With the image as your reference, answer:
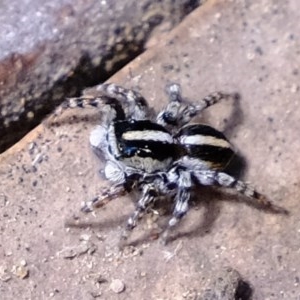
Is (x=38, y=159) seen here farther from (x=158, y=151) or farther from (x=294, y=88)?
(x=294, y=88)

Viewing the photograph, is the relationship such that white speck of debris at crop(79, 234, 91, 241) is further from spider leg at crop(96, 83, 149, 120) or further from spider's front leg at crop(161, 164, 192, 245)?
spider leg at crop(96, 83, 149, 120)

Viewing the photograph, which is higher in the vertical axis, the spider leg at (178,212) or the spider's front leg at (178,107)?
the spider's front leg at (178,107)

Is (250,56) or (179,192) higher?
(250,56)

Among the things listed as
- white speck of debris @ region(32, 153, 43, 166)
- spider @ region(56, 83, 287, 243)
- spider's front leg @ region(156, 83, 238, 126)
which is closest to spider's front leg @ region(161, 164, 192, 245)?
spider @ region(56, 83, 287, 243)

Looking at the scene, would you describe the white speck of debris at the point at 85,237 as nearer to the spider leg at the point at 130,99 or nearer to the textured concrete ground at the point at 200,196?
the textured concrete ground at the point at 200,196

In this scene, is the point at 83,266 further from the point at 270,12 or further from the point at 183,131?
the point at 270,12

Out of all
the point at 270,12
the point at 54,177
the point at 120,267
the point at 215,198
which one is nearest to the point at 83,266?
the point at 120,267

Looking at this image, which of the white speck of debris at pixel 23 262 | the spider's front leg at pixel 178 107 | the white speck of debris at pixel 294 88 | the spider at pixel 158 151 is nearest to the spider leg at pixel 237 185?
the spider at pixel 158 151

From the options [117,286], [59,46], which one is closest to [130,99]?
[59,46]
